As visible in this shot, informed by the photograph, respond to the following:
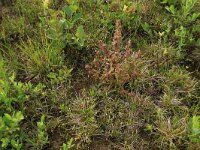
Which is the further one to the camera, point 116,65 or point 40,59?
point 40,59

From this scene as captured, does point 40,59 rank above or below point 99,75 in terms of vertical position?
above

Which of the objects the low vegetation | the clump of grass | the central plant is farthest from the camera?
the clump of grass

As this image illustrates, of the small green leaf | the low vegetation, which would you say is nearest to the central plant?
the low vegetation

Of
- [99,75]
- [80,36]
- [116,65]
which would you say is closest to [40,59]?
[80,36]

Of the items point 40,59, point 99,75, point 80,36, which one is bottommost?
point 99,75

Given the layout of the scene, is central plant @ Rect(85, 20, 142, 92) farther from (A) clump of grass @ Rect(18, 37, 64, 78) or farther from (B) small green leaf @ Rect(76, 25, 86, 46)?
(A) clump of grass @ Rect(18, 37, 64, 78)

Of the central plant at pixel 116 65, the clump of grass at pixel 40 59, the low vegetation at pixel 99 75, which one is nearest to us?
the low vegetation at pixel 99 75

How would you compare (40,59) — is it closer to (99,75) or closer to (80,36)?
(80,36)

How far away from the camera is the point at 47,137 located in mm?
2723

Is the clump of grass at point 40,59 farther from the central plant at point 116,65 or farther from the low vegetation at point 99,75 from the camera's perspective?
the central plant at point 116,65

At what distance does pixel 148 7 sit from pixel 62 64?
1.23 m

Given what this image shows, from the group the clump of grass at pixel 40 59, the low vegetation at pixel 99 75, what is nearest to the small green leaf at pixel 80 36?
the low vegetation at pixel 99 75

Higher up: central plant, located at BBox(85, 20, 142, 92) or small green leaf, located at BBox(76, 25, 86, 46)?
small green leaf, located at BBox(76, 25, 86, 46)

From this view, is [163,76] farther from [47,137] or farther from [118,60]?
[47,137]
